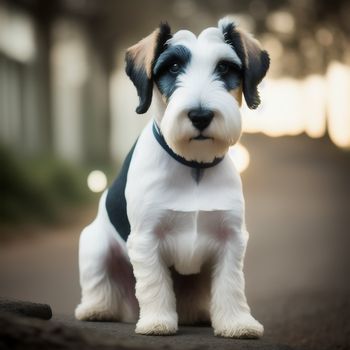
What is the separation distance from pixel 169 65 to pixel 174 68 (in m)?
0.04

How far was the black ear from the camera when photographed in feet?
13.7

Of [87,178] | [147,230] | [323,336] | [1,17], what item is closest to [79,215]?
[87,178]

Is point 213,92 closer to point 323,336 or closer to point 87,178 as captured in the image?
point 323,336

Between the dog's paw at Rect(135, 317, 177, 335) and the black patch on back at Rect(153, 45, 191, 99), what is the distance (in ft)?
4.08

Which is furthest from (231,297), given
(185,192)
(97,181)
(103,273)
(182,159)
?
(97,181)

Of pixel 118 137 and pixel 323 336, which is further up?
pixel 118 137

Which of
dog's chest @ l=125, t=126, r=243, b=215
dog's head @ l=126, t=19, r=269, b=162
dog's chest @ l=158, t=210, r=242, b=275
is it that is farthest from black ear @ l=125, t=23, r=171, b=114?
dog's chest @ l=158, t=210, r=242, b=275

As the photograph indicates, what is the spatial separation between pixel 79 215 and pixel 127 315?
8941 mm

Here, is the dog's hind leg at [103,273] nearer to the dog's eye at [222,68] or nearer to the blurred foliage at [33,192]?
the dog's eye at [222,68]

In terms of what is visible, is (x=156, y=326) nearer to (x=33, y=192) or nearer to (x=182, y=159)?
(x=182, y=159)

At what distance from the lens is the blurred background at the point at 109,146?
984 cm

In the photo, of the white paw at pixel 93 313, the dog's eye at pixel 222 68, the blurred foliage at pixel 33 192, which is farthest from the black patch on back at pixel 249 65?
the blurred foliage at pixel 33 192

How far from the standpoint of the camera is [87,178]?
16328 millimetres

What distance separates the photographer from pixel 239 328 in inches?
168
